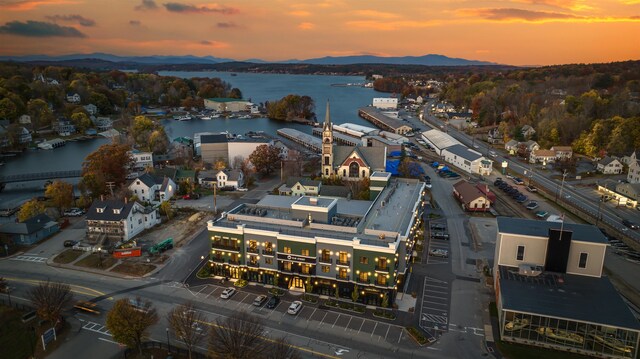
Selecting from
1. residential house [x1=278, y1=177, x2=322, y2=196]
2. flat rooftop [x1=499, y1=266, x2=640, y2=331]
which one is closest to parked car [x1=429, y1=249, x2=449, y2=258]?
flat rooftop [x1=499, y1=266, x2=640, y2=331]

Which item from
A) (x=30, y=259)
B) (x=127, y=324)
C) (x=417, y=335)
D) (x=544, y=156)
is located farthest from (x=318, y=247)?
(x=544, y=156)

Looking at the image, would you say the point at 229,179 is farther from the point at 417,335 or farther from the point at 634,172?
the point at 634,172

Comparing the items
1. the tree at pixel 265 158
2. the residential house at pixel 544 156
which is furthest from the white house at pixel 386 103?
the tree at pixel 265 158

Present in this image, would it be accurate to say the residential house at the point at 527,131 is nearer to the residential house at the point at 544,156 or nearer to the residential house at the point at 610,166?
the residential house at the point at 544,156

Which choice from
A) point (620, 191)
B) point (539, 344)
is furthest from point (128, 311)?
point (620, 191)

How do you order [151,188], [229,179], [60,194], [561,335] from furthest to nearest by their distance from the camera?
[229,179] < [151,188] < [60,194] < [561,335]

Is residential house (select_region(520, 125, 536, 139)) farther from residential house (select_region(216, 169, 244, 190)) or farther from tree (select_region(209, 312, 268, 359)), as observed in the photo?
tree (select_region(209, 312, 268, 359))
